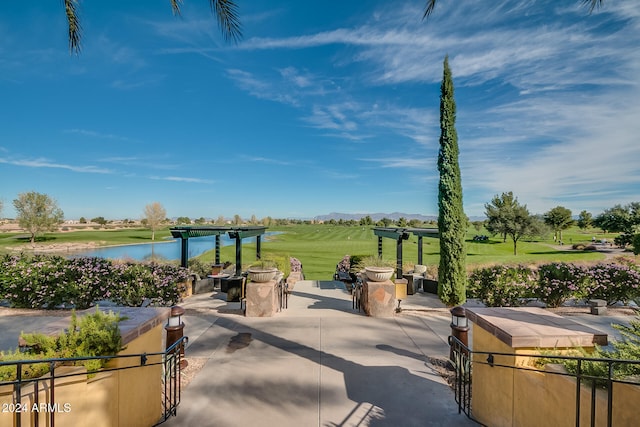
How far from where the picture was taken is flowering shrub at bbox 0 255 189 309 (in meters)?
7.77

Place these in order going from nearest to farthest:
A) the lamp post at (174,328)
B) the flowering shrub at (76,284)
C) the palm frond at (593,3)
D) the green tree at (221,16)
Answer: the palm frond at (593,3) < the green tree at (221,16) < the lamp post at (174,328) < the flowering shrub at (76,284)

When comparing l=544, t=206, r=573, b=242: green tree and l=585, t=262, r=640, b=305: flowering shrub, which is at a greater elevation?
l=544, t=206, r=573, b=242: green tree

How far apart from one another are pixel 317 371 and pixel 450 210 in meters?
6.14

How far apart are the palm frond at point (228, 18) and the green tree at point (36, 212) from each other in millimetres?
46239

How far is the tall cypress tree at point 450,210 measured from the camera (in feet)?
26.8

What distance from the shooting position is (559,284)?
315 inches

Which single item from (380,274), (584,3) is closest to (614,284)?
(380,274)

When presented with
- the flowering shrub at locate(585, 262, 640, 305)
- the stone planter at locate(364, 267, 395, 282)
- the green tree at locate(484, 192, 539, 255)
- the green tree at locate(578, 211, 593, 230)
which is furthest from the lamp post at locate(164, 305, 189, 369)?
the green tree at locate(578, 211, 593, 230)

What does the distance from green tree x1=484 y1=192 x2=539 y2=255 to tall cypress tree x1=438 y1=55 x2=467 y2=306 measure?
26.4 meters

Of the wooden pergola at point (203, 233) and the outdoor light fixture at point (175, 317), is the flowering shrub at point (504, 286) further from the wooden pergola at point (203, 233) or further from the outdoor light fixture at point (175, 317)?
the outdoor light fixture at point (175, 317)

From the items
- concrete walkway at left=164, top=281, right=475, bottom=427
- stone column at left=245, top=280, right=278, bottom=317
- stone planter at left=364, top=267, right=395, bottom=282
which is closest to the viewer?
concrete walkway at left=164, top=281, right=475, bottom=427

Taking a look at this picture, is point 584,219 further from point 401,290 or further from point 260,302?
point 260,302

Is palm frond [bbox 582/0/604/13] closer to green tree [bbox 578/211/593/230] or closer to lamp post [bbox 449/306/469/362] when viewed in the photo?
lamp post [bbox 449/306/469/362]

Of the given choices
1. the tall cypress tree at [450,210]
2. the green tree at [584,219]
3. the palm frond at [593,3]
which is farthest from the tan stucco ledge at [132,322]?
the green tree at [584,219]
